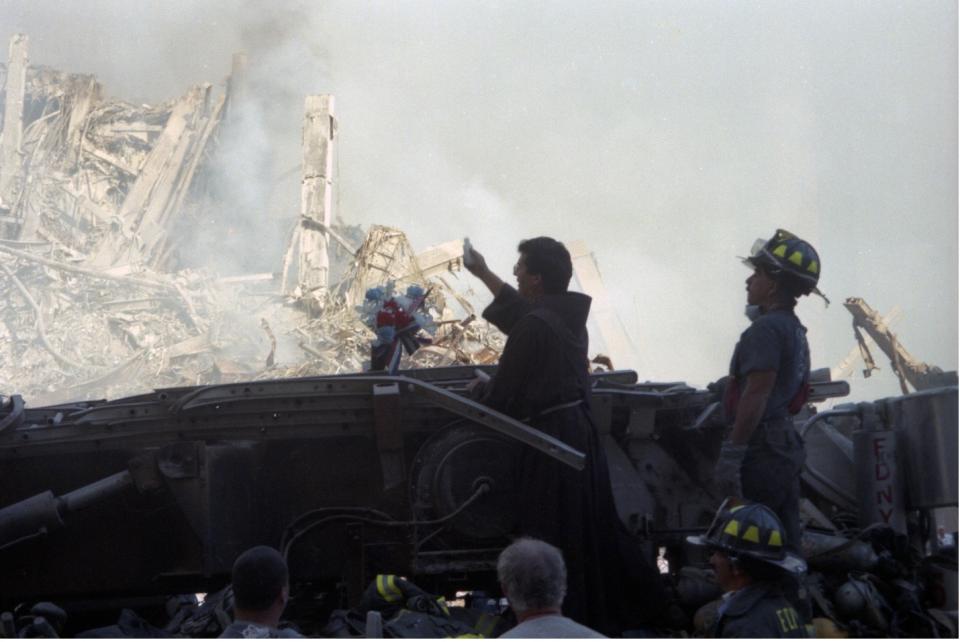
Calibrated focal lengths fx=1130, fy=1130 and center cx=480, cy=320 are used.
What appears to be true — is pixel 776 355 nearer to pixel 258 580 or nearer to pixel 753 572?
pixel 753 572

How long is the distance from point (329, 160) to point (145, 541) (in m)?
14.0

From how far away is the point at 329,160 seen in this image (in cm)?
1930

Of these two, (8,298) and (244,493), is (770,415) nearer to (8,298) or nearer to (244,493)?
(244,493)

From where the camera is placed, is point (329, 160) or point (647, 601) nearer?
point (647, 601)

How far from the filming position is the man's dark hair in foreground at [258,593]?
3.54 m

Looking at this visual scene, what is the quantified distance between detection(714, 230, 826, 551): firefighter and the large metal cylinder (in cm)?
110

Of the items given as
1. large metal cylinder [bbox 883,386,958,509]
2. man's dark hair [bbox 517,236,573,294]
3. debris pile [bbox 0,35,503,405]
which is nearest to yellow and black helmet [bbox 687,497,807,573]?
man's dark hair [bbox 517,236,573,294]

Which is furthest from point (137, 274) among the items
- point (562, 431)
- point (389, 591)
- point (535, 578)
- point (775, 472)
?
point (535, 578)

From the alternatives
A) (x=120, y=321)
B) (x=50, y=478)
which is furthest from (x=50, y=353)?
(x=50, y=478)

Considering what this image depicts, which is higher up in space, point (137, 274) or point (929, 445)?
point (137, 274)

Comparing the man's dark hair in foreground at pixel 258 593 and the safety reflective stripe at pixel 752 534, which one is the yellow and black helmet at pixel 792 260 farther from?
the man's dark hair in foreground at pixel 258 593

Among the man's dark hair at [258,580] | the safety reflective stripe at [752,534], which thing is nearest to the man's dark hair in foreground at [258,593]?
the man's dark hair at [258,580]

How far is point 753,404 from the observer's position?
185 inches

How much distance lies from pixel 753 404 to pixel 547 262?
1.23 meters
